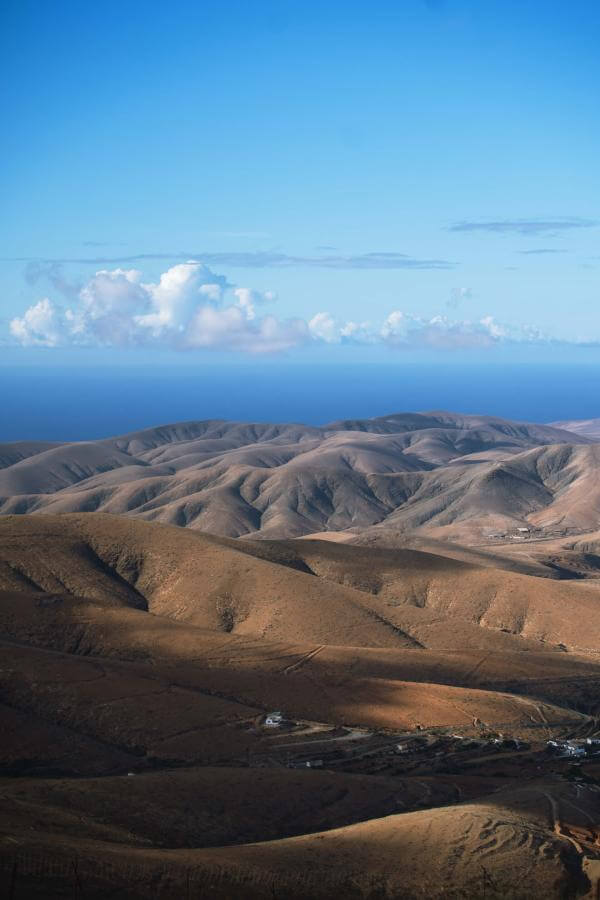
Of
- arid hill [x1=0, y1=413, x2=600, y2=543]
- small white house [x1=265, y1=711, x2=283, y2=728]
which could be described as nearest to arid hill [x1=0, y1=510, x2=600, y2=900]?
small white house [x1=265, y1=711, x2=283, y2=728]

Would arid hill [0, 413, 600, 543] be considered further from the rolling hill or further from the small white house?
the small white house

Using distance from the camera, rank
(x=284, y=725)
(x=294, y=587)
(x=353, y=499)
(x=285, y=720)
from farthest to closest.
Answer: (x=353, y=499) → (x=294, y=587) → (x=285, y=720) → (x=284, y=725)

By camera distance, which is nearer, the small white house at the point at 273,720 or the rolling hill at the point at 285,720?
the rolling hill at the point at 285,720

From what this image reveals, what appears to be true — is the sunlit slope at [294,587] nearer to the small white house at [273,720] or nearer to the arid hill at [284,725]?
the arid hill at [284,725]

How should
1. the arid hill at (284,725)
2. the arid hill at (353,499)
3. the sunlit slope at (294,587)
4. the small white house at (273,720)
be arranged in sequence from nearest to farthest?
the arid hill at (284,725) < the small white house at (273,720) < the sunlit slope at (294,587) < the arid hill at (353,499)

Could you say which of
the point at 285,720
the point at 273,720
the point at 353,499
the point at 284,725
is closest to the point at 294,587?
the point at 285,720

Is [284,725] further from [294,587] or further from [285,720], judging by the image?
[294,587]

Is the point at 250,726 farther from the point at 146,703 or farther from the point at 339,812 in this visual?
the point at 339,812

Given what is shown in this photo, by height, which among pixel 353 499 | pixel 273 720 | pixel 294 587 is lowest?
pixel 353 499

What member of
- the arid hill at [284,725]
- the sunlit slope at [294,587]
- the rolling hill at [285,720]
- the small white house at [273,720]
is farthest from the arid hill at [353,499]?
the small white house at [273,720]

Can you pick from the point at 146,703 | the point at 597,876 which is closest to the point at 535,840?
the point at 597,876

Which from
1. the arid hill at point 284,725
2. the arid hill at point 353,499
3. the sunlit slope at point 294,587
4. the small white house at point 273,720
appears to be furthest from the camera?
the arid hill at point 353,499
